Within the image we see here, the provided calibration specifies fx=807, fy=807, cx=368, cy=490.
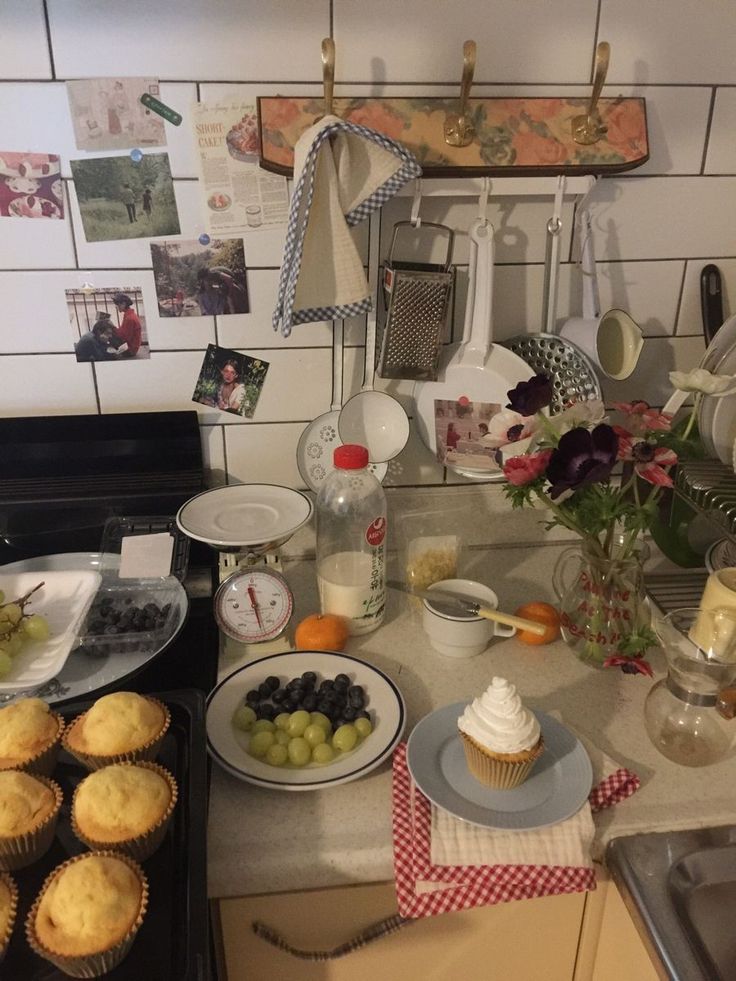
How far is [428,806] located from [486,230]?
0.73 metres

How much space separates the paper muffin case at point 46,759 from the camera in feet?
2.52

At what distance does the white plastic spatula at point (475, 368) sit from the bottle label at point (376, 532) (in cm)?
18

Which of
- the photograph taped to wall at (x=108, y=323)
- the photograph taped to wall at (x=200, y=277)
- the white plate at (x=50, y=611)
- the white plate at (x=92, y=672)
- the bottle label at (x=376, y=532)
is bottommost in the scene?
the white plate at (x=92, y=672)

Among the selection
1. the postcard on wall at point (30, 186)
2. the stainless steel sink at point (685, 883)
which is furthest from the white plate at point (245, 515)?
the stainless steel sink at point (685, 883)

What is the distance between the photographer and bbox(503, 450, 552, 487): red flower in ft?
3.02

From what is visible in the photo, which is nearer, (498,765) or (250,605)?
(498,765)

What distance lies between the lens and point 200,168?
106cm

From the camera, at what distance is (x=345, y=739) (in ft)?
2.90

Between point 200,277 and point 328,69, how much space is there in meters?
0.32

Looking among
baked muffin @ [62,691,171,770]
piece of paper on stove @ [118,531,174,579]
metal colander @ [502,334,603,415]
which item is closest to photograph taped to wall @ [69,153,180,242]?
piece of paper on stove @ [118,531,174,579]

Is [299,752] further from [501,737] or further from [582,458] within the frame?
[582,458]

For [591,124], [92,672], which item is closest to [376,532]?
[92,672]

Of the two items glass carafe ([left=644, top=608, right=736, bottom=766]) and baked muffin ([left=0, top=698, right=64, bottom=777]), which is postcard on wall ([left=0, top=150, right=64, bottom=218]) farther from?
glass carafe ([left=644, top=608, right=736, bottom=766])

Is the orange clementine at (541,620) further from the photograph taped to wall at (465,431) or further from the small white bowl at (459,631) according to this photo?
the photograph taped to wall at (465,431)
